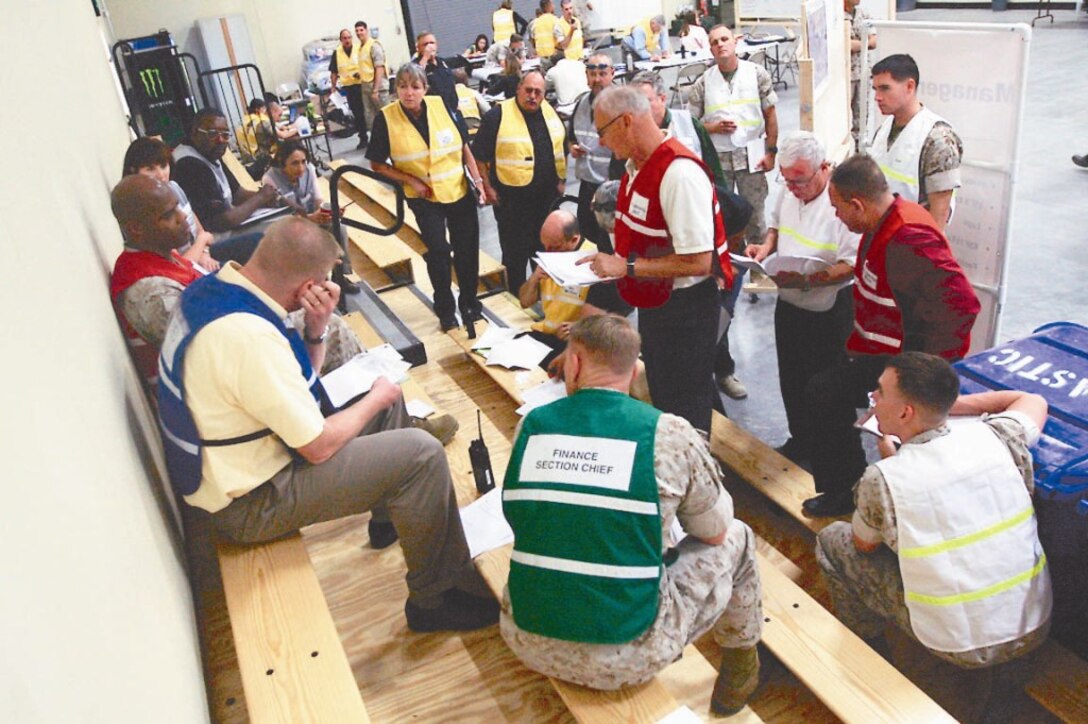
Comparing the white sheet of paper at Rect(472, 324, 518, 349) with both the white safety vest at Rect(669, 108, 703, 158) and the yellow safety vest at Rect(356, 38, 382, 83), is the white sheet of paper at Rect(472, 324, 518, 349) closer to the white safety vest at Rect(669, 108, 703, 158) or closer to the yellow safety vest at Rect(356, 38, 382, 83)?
the white safety vest at Rect(669, 108, 703, 158)

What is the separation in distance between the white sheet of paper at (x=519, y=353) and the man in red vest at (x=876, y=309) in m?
1.47

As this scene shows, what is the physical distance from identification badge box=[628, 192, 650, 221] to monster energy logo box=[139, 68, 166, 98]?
28.5 ft

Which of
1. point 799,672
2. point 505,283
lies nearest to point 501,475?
point 799,672

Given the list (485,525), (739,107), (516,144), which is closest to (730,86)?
(739,107)

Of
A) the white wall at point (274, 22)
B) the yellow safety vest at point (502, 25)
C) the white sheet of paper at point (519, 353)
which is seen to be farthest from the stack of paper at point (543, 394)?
the white wall at point (274, 22)

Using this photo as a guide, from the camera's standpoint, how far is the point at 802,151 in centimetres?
339

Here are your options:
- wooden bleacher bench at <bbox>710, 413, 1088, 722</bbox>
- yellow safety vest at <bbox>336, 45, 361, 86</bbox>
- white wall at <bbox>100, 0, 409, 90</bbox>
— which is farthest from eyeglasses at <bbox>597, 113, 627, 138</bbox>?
white wall at <bbox>100, 0, 409, 90</bbox>

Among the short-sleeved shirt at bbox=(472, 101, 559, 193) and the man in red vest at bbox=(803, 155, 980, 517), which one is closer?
the man in red vest at bbox=(803, 155, 980, 517)

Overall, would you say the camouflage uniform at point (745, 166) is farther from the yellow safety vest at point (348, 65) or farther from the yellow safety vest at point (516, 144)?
the yellow safety vest at point (348, 65)

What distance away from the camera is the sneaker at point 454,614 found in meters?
2.71

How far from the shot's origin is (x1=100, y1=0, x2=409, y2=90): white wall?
14.2 m

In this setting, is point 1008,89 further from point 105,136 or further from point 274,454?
point 105,136

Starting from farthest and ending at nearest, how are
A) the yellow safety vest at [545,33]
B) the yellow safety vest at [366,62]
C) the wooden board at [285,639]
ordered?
the yellow safety vest at [545,33] < the yellow safety vest at [366,62] < the wooden board at [285,639]

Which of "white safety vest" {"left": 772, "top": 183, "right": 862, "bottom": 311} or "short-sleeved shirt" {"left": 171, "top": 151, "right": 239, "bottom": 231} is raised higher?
"short-sleeved shirt" {"left": 171, "top": 151, "right": 239, "bottom": 231}
